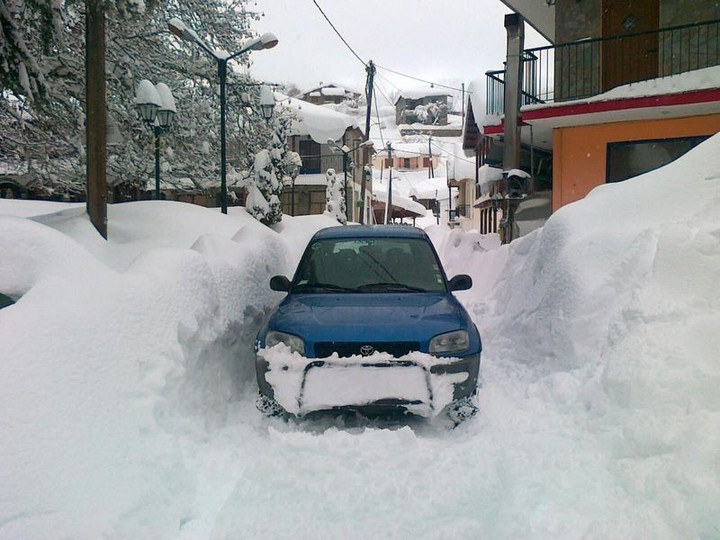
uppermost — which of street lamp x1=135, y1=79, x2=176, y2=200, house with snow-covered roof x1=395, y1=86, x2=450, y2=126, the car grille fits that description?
house with snow-covered roof x1=395, y1=86, x2=450, y2=126

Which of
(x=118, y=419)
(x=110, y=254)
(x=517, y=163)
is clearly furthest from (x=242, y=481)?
(x=517, y=163)

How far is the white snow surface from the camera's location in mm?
3158

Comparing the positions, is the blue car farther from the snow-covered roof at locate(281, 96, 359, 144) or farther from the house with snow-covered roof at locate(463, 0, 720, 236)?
the snow-covered roof at locate(281, 96, 359, 144)

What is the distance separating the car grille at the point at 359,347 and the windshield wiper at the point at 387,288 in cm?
106

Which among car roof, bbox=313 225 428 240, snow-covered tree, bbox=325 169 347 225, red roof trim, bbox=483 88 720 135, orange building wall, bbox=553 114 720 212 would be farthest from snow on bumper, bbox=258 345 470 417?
snow-covered tree, bbox=325 169 347 225

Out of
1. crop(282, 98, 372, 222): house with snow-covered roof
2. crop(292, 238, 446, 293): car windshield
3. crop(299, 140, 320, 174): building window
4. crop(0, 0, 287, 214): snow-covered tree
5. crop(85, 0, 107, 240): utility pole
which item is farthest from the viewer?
crop(299, 140, 320, 174): building window

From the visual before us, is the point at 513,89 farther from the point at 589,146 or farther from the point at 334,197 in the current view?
the point at 334,197

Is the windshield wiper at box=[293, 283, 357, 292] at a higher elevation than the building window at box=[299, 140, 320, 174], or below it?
below

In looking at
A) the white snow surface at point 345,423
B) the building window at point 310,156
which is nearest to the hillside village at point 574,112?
the white snow surface at point 345,423

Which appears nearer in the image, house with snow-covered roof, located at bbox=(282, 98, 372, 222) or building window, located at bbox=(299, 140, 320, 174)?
house with snow-covered roof, located at bbox=(282, 98, 372, 222)

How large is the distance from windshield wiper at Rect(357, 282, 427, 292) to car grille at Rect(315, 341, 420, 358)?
1062mm

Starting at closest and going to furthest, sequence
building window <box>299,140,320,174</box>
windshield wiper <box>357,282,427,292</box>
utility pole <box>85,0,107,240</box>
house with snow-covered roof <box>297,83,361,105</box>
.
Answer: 1. windshield wiper <box>357,282,427,292</box>
2. utility pole <box>85,0,107,240</box>
3. building window <box>299,140,320,174</box>
4. house with snow-covered roof <box>297,83,361,105</box>

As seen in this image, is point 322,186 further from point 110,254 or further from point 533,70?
point 110,254

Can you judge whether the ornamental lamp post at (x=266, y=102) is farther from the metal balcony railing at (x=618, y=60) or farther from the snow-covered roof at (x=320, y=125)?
the snow-covered roof at (x=320, y=125)
